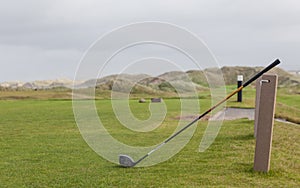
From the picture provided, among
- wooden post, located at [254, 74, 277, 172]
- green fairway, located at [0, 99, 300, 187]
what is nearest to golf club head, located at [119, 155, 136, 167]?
green fairway, located at [0, 99, 300, 187]

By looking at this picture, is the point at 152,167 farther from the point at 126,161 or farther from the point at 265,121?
the point at 265,121

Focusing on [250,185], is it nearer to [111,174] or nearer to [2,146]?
[111,174]

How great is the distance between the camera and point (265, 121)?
7.96 metres

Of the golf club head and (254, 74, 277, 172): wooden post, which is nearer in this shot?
(254, 74, 277, 172): wooden post

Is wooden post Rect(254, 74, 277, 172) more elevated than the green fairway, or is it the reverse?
wooden post Rect(254, 74, 277, 172)

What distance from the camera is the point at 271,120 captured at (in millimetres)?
7930

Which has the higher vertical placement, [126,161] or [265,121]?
[265,121]

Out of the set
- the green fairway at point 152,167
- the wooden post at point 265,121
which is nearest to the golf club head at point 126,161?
the green fairway at point 152,167

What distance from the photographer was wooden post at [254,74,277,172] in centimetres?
795

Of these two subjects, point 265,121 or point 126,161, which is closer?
point 265,121

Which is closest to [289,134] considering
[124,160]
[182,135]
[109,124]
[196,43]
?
[182,135]

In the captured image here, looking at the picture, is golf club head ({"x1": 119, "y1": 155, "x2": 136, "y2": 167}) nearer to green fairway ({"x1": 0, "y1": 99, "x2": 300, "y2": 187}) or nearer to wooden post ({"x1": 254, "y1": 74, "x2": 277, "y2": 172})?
green fairway ({"x1": 0, "y1": 99, "x2": 300, "y2": 187})

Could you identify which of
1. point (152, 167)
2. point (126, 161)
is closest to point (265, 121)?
point (152, 167)

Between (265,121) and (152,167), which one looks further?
(152,167)
